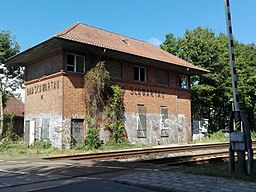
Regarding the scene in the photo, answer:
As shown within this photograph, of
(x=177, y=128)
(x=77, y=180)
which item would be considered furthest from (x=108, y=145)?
(x=77, y=180)

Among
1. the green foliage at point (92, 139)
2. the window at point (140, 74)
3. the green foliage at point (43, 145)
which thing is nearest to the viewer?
the green foliage at point (92, 139)

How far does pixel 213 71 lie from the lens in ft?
110

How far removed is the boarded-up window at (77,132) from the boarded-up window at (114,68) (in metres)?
4.25

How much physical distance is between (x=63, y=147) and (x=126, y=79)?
23.5ft

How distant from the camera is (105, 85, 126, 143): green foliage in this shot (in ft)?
68.5

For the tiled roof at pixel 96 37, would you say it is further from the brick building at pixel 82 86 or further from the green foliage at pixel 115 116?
the green foliage at pixel 115 116

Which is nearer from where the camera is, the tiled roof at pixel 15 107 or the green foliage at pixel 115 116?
the green foliage at pixel 115 116

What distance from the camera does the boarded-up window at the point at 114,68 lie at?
21609mm

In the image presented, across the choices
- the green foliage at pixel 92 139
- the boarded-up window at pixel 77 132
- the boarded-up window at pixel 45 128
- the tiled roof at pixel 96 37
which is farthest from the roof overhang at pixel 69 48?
the green foliage at pixel 92 139

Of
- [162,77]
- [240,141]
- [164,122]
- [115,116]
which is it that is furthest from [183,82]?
[240,141]

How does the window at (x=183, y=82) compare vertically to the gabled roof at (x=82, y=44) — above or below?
below

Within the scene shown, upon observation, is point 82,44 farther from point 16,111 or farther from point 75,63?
point 16,111

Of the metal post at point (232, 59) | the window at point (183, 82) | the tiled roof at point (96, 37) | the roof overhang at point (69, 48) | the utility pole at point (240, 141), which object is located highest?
the tiled roof at point (96, 37)

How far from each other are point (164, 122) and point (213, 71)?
38.7 feet
